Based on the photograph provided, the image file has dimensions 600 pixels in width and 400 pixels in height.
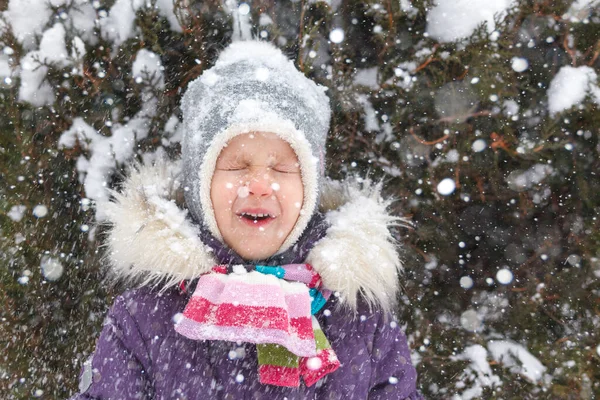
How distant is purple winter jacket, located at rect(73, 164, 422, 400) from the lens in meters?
2.10

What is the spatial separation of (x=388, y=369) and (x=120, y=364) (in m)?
1.16

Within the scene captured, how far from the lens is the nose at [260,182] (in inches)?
80.1

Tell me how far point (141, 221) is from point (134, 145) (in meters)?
0.62

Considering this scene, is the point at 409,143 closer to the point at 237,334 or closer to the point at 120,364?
the point at 237,334

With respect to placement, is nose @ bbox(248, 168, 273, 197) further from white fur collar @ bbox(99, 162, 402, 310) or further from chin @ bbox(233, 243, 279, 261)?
white fur collar @ bbox(99, 162, 402, 310)

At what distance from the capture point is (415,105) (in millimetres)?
2572

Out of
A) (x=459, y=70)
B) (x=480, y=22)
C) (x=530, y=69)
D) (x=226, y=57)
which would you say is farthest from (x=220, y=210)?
(x=530, y=69)

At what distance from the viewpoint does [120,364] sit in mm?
2098

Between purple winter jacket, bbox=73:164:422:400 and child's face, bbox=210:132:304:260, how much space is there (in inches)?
6.4

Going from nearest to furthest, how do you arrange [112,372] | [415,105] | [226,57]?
1. [112,372]
2. [226,57]
3. [415,105]

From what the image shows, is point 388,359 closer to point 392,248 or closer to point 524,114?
point 392,248

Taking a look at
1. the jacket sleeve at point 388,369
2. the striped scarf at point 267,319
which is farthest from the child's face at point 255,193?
the jacket sleeve at point 388,369

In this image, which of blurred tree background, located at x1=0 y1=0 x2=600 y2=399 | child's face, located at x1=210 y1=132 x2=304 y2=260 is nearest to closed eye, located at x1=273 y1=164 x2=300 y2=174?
child's face, located at x1=210 y1=132 x2=304 y2=260

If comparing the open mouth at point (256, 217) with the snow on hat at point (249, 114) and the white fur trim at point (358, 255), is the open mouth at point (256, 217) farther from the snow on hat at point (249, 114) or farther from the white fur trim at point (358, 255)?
the white fur trim at point (358, 255)
